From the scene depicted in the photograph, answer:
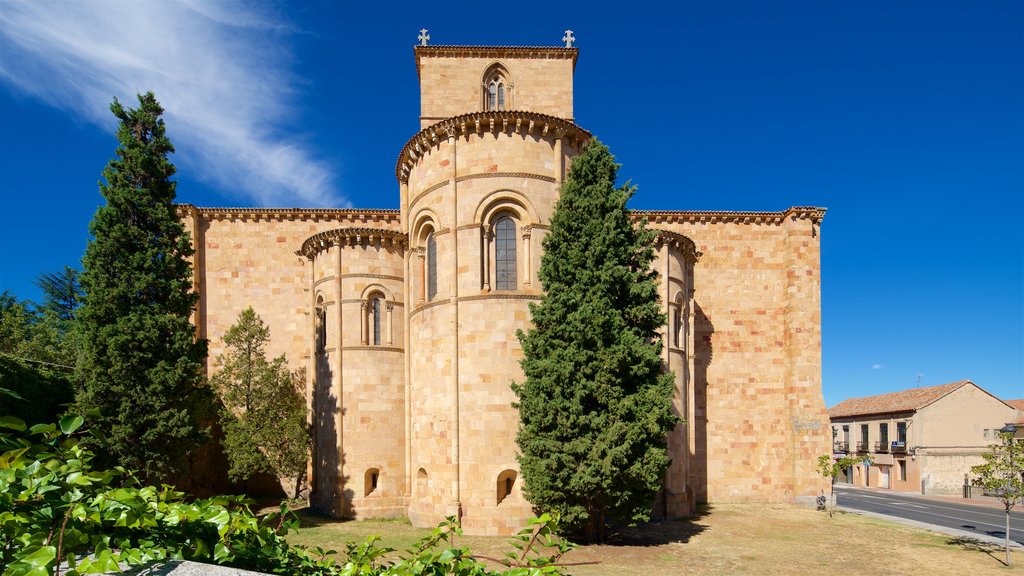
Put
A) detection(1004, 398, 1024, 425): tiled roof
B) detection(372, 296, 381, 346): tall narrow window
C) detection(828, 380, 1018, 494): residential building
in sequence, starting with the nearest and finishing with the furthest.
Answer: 1. detection(372, 296, 381, 346): tall narrow window
2. detection(828, 380, 1018, 494): residential building
3. detection(1004, 398, 1024, 425): tiled roof

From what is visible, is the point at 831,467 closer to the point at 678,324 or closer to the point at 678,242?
the point at 678,324

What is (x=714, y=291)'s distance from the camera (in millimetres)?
27031

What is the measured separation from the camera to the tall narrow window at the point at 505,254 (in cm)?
1922

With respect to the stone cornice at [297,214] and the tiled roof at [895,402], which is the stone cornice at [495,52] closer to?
the stone cornice at [297,214]

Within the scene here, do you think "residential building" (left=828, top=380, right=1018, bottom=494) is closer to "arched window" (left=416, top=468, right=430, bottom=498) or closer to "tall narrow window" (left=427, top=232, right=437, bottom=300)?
"arched window" (left=416, top=468, right=430, bottom=498)

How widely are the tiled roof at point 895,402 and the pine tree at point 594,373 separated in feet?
99.8

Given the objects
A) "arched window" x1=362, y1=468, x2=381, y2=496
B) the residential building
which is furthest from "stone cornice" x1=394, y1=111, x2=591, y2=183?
the residential building

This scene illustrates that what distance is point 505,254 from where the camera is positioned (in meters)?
19.4

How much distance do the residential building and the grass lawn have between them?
73.3 ft

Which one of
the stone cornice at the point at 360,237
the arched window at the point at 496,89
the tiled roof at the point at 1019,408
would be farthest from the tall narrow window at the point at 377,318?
the tiled roof at the point at 1019,408

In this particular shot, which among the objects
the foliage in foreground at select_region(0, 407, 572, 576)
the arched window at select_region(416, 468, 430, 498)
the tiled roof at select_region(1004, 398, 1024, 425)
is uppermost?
the foliage in foreground at select_region(0, 407, 572, 576)

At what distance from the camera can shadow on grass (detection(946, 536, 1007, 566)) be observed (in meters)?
16.8

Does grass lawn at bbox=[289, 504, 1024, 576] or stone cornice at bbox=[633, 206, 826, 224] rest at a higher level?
stone cornice at bbox=[633, 206, 826, 224]

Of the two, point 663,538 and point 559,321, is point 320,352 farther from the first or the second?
point 663,538
